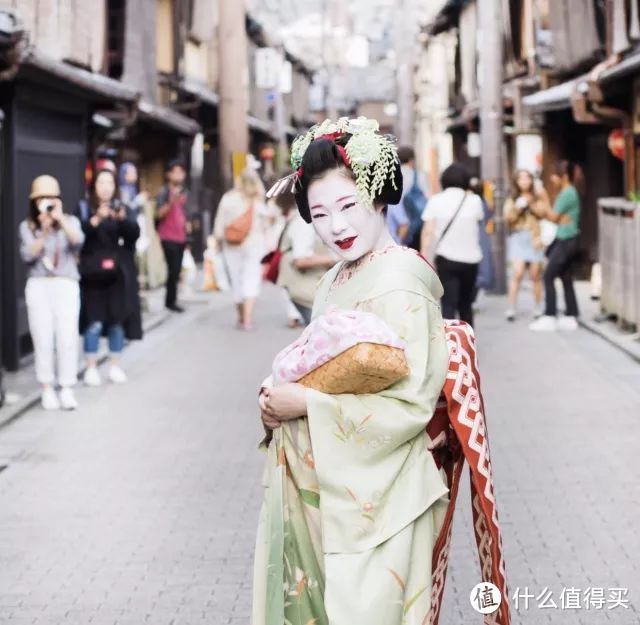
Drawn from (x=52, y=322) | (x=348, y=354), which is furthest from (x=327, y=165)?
(x=52, y=322)

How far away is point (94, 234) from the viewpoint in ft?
42.3

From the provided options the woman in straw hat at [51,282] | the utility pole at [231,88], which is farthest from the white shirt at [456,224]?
the utility pole at [231,88]

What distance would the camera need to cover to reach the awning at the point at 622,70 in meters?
17.4

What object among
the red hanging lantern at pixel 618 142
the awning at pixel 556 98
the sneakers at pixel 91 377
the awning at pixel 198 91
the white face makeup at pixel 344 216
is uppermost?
the awning at pixel 198 91

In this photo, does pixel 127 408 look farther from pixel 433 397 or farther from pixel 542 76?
pixel 542 76

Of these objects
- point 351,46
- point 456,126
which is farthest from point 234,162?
point 351,46

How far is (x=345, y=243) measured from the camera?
13.7ft

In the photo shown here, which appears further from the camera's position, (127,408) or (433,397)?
(127,408)

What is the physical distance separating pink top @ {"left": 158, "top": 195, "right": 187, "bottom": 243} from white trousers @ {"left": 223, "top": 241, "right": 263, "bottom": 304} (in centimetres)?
290

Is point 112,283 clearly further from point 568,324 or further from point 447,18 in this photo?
point 447,18

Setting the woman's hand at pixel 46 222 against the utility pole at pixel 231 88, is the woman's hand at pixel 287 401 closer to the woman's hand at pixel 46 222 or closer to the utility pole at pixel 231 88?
the woman's hand at pixel 46 222

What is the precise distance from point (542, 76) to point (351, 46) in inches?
2684

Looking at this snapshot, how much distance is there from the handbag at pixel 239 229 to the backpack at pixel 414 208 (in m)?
2.20

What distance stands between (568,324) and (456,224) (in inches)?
180
